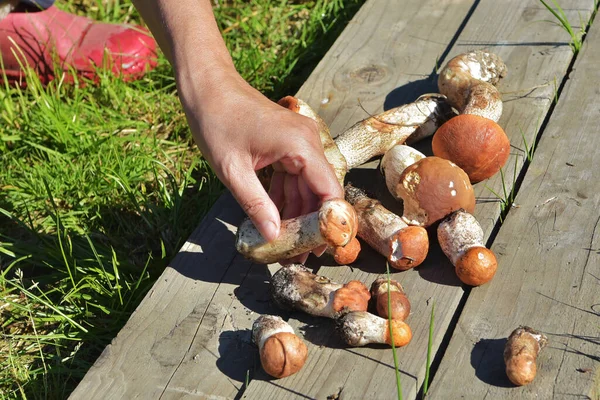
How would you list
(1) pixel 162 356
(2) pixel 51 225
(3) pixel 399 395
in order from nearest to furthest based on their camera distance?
(3) pixel 399 395, (1) pixel 162 356, (2) pixel 51 225

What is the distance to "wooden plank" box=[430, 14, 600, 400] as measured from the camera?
1.81 metres

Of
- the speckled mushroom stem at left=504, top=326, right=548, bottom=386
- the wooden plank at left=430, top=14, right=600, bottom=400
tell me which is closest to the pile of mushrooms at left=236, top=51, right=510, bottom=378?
the wooden plank at left=430, top=14, right=600, bottom=400

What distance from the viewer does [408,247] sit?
6.74 feet

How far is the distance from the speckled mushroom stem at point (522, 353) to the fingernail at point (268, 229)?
2.22 feet

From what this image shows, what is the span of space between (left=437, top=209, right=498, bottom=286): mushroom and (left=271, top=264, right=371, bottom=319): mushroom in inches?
10.6

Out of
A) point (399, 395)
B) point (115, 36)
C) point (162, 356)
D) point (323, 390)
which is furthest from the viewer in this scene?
point (115, 36)

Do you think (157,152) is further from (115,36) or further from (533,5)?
(533,5)

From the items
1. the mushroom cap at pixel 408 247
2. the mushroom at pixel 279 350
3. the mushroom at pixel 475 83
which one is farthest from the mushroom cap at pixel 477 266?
the mushroom at pixel 475 83

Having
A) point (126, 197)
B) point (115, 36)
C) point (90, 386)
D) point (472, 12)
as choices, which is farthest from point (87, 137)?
point (472, 12)

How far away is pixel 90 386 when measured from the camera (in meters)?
1.94

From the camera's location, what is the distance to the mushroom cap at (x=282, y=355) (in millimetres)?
1819

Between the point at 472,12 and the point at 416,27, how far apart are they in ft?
0.84

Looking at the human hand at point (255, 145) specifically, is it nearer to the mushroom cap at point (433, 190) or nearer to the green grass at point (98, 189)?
the mushroom cap at point (433, 190)

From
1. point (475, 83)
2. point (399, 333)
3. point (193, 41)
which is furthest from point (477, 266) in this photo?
point (193, 41)
